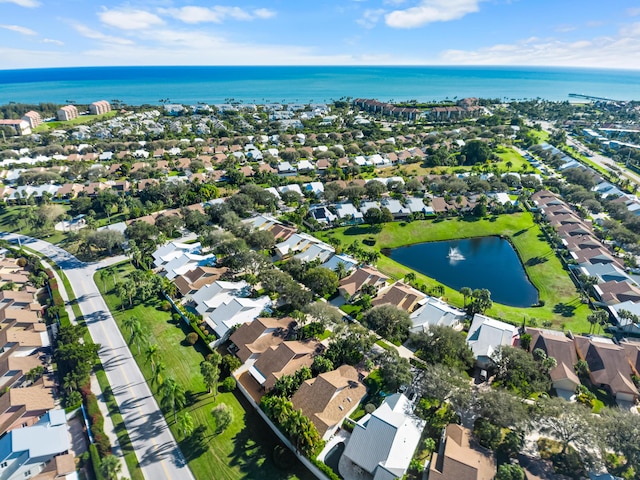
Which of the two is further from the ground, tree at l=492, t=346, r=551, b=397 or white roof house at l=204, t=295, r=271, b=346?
tree at l=492, t=346, r=551, b=397

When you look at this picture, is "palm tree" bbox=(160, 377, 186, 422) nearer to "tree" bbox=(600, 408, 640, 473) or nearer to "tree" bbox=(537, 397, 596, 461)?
"tree" bbox=(537, 397, 596, 461)

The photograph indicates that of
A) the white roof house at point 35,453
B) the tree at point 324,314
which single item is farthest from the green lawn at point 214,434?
the tree at point 324,314

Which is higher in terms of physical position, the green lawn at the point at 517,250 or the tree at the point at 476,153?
the tree at the point at 476,153

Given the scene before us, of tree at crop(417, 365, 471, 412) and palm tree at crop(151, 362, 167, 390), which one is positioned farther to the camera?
palm tree at crop(151, 362, 167, 390)

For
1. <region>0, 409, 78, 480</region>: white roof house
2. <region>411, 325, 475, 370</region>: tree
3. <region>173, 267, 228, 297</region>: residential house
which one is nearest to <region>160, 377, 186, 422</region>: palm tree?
<region>0, 409, 78, 480</region>: white roof house

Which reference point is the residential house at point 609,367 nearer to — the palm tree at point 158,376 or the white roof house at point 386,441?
the white roof house at point 386,441

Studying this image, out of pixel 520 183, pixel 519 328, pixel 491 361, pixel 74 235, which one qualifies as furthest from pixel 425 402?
pixel 520 183
